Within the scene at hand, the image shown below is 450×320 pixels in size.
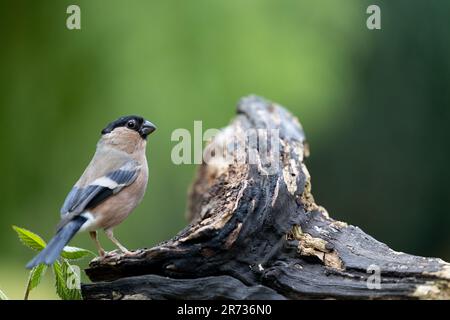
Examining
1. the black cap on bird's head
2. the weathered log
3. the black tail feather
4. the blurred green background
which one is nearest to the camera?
the black tail feather

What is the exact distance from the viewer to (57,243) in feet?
5.71

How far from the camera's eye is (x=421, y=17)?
490 centimetres

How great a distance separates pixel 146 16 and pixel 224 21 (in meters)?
0.49

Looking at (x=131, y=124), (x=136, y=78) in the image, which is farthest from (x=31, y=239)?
(x=136, y=78)

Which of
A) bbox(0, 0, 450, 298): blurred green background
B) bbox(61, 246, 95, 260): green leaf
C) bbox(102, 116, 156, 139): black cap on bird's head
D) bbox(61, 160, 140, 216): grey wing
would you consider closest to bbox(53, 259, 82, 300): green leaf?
bbox(61, 246, 95, 260): green leaf

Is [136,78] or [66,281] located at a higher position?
[136,78]

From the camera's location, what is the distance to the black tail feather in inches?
65.3

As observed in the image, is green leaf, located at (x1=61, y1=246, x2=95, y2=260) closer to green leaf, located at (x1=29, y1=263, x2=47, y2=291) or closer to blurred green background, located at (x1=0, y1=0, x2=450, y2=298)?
green leaf, located at (x1=29, y1=263, x2=47, y2=291)

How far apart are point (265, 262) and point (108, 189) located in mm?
495

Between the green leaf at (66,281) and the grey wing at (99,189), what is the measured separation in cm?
15

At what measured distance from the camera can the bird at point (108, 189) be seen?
1.85 m

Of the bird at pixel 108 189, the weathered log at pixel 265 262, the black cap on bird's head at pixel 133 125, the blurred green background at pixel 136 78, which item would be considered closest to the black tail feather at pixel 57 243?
the bird at pixel 108 189

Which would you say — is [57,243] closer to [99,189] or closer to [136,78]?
[99,189]
